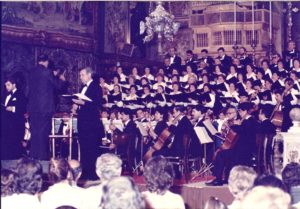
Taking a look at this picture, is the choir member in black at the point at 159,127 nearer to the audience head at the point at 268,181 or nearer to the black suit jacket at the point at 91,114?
the black suit jacket at the point at 91,114

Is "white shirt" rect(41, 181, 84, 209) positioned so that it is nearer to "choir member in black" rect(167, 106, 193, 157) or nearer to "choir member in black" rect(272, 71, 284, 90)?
"choir member in black" rect(167, 106, 193, 157)

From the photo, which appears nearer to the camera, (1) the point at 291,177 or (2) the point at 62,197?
(2) the point at 62,197

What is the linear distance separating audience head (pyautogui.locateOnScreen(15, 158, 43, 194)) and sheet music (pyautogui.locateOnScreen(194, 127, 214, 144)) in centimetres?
572

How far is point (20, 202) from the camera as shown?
13.5 feet

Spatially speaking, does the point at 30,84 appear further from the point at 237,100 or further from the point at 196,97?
the point at 237,100

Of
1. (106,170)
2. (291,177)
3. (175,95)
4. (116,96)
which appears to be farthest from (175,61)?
(106,170)

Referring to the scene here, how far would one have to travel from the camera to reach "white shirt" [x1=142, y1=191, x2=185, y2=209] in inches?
172

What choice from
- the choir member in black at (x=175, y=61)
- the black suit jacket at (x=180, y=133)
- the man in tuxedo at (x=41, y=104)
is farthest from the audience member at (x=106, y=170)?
the choir member in black at (x=175, y=61)

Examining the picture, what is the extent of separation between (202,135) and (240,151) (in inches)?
41.4

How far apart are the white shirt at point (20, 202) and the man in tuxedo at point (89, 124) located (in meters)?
4.10

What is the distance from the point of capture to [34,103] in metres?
7.90

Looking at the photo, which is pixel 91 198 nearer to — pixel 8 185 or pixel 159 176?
pixel 159 176

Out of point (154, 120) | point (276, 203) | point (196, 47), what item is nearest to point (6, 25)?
point (154, 120)

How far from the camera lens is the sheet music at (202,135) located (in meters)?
9.76
